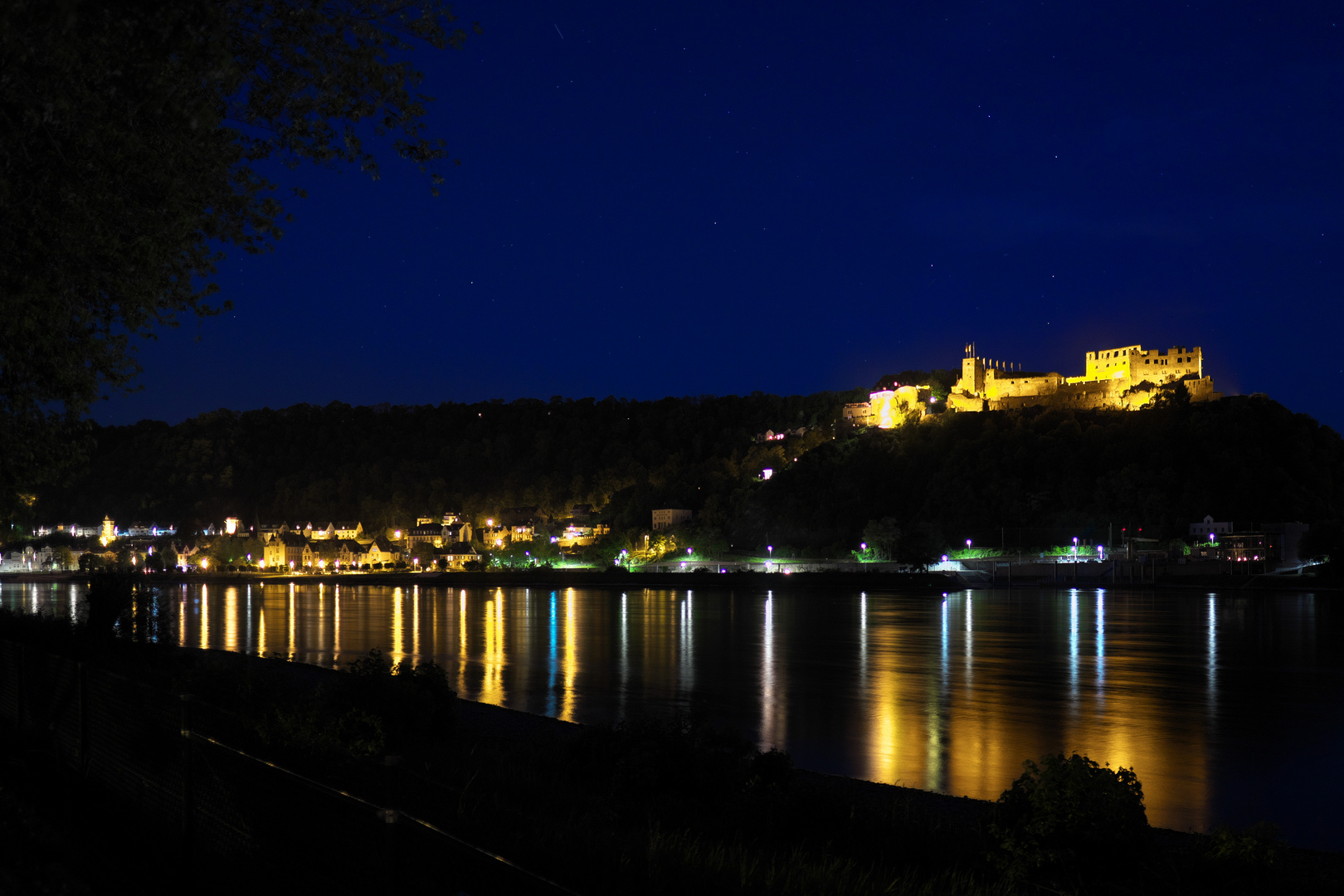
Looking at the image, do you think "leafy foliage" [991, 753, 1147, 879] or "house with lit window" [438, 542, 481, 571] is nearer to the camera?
"leafy foliage" [991, 753, 1147, 879]

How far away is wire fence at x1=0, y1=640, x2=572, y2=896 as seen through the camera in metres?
3.71

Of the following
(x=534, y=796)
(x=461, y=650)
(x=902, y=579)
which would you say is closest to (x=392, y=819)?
(x=534, y=796)

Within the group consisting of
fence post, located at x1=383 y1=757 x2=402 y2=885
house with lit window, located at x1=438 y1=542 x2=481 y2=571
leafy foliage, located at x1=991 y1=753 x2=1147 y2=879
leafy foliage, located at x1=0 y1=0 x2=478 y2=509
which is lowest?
house with lit window, located at x1=438 y1=542 x2=481 y2=571

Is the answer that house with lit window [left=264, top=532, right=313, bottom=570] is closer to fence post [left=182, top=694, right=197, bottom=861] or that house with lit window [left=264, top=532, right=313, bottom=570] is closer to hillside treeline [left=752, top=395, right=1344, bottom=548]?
hillside treeline [left=752, top=395, right=1344, bottom=548]

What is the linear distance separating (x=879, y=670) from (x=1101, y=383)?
101 meters

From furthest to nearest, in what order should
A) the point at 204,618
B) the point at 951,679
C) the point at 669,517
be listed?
the point at 669,517, the point at 204,618, the point at 951,679

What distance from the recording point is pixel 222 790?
520 centimetres

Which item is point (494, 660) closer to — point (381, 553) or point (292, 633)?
point (292, 633)

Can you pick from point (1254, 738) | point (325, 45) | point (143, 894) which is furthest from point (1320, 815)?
point (325, 45)

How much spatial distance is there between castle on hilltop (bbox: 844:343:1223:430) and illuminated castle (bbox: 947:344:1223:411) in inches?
3.4

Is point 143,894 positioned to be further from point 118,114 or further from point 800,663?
point 800,663

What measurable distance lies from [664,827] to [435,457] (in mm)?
165811

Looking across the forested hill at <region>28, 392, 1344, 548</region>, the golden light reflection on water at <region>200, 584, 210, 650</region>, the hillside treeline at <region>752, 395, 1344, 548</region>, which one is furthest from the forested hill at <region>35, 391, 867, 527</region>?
the golden light reflection on water at <region>200, 584, 210, 650</region>

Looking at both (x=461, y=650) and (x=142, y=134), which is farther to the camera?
(x=461, y=650)
